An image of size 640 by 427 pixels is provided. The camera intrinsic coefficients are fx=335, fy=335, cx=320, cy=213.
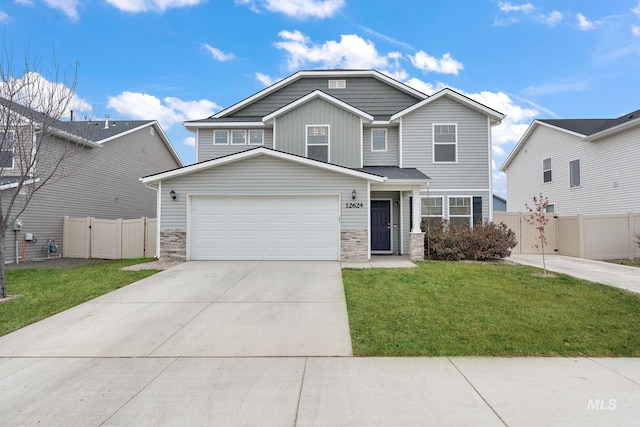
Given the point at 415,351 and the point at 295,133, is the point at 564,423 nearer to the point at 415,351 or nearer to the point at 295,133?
the point at 415,351

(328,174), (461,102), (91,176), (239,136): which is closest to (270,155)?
(328,174)

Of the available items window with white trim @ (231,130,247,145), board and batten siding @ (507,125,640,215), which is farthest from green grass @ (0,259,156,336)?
board and batten siding @ (507,125,640,215)

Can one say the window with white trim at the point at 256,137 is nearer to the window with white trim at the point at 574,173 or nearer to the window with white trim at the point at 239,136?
the window with white trim at the point at 239,136

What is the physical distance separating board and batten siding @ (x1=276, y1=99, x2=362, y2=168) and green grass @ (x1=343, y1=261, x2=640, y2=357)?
6.45m

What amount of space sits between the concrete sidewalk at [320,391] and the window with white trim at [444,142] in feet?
35.3

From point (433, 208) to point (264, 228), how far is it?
696cm

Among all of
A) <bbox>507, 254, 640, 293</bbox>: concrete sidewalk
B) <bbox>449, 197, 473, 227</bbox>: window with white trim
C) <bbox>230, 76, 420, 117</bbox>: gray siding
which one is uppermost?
<bbox>230, 76, 420, 117</bbox>: gray siding

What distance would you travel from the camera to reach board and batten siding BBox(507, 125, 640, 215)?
1362cm

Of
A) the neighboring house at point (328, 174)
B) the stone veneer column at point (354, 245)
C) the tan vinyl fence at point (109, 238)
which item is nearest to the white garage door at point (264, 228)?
the neighboring house at point (328, 174)

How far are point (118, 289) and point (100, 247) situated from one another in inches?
303

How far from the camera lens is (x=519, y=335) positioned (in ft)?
15.7

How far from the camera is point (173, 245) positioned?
11.6 meters

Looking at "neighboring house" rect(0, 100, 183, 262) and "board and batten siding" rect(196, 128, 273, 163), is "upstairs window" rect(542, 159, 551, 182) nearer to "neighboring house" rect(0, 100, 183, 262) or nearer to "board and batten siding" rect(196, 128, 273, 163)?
"board and batten siding" rect(196, 128, 273, 163)

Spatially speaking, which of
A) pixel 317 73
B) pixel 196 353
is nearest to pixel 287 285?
pixel 196 353
